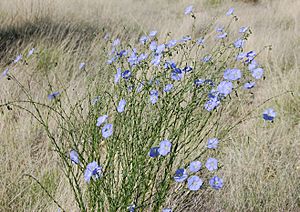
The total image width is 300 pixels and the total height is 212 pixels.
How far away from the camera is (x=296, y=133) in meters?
2.69

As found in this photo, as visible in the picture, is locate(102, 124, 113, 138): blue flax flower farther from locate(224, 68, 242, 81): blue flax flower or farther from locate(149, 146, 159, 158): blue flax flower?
locate(224, 68, 242, 81): blue flax flower

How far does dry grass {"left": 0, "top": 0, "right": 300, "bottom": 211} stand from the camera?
2.02 metres

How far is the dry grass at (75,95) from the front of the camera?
2023 millimetres

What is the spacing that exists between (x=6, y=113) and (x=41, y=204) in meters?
0.97

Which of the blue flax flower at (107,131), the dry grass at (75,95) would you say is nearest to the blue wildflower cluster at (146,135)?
the blue flax flower at (107,131)

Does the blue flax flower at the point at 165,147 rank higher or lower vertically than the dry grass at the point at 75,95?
higher

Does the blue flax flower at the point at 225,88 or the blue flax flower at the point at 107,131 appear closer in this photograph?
A: the blue flax flower at the point at 107,131

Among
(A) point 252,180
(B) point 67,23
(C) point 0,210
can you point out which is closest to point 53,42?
(B) point 67,23

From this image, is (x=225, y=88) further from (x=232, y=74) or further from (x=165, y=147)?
(x=165, y=147)

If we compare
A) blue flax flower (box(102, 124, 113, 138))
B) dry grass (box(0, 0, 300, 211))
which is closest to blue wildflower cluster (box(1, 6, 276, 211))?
blue flax flower (box(102, 124, 113, 138))

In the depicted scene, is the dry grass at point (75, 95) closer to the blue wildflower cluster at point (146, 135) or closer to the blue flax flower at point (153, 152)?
the blue wildflower cluster at point (146, 135)

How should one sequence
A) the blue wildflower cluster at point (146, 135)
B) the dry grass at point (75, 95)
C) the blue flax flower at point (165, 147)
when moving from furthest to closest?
the dry grass at point (75, 95)
the blue wildflower cluster at point (146, 135)
the blue flax flower at point (165, 147)

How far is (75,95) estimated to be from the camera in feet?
10.2

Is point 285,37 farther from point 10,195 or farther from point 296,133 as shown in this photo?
point 10,195
